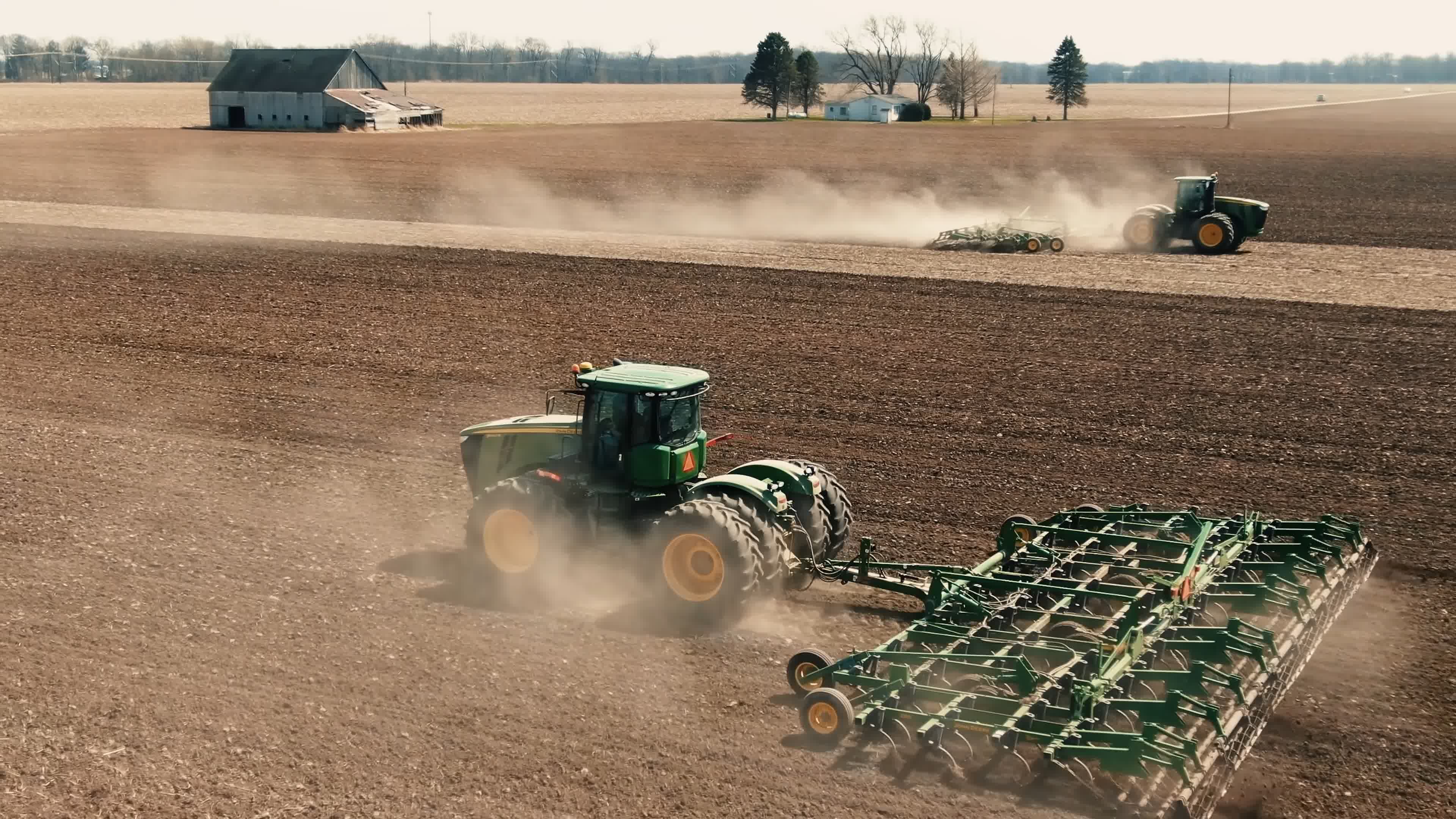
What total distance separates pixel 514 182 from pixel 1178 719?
1981 inches

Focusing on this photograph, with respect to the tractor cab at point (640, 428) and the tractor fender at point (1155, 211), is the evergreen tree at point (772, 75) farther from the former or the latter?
the tractor cab at point (640, 428)

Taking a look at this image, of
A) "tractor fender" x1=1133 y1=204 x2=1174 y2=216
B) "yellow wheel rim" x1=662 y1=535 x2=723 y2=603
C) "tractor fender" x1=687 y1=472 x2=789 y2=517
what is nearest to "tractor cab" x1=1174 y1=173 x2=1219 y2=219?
"tractor fender" x1=1133 y1=204 x2=1174 y2=216

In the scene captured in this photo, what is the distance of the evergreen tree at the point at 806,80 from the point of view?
126 meters

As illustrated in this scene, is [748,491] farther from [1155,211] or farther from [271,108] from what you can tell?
[271,108]

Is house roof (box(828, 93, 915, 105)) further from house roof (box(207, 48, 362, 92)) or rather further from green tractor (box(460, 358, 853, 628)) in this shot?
green tractor (box(460, 358, 853, 628))

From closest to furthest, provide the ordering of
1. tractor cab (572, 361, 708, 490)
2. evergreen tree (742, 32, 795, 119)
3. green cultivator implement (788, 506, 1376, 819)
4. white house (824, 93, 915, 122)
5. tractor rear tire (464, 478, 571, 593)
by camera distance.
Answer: green cultivator implement (788, 506, 1376, 819) < tractor cab (572, 361, 708, 490) < tractor rear tire (464, 478, 571, 593) < white house (824, 93, 915, 122) < evergreen tree (742, 32, 795, 119)

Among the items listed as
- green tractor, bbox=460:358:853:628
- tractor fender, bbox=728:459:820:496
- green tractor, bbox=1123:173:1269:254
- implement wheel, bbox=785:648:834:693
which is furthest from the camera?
green tractor, bbox=1123:173:1269:254

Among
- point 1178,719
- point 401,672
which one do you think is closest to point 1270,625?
point 1178,719

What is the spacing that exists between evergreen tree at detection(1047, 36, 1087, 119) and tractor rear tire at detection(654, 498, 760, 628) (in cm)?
12337

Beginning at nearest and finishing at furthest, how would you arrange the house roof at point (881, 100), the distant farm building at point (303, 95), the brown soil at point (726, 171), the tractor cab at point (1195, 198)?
the tractor cab at point (1195, 198) < the brown soil at point (726, 171) < the distant farm building at point (303, 95) < the house roof at point (881, 100)

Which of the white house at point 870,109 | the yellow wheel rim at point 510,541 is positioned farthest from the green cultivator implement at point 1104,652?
the white house at point 870,109

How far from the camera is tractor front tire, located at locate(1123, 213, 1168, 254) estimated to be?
37.3 metres

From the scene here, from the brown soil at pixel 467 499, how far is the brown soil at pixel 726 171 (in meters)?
15.4

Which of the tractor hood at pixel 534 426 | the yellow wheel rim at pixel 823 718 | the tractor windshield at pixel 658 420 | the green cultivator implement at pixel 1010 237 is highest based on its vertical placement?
the green cultivator implement at pixel 1010 237
